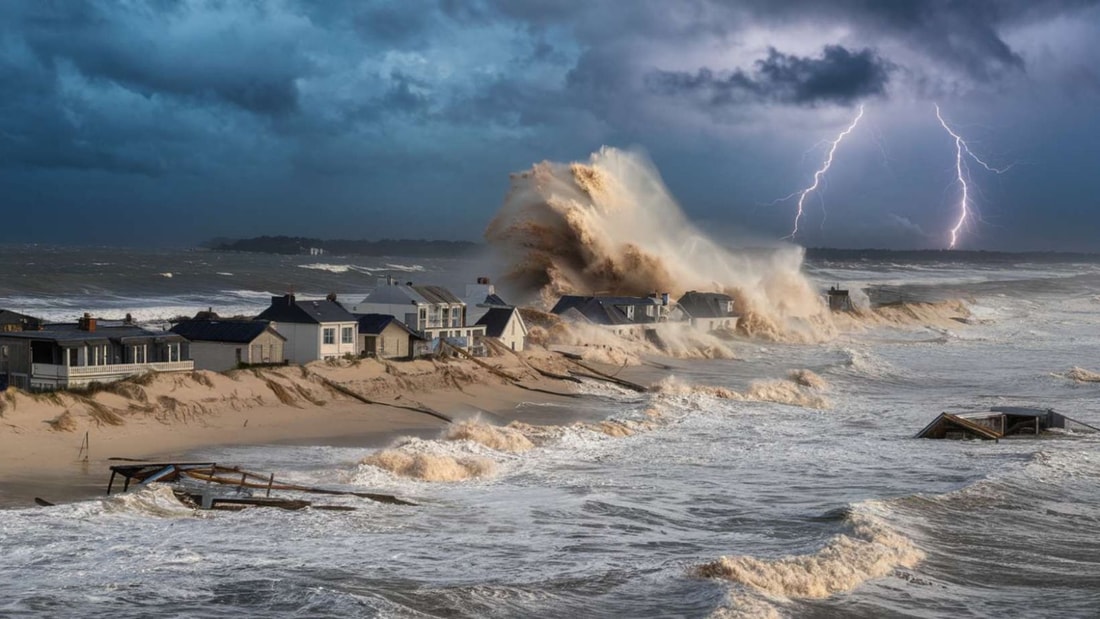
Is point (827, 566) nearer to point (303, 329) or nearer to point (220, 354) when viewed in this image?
point (220, 354)

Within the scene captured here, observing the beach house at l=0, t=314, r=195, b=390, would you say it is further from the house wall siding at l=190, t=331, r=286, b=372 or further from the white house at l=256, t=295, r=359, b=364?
the white house at l=256, t=295, r=359, b=364

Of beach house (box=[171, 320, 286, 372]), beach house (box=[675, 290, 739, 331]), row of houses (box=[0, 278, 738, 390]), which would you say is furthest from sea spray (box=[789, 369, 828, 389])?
beach house (box=[675, 290, 739, 331])

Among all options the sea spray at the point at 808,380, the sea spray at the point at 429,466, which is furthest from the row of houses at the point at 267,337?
the sea spray at the point at 808,380

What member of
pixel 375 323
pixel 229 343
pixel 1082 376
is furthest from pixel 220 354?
pixel 1082 376

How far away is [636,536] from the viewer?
1723 cm

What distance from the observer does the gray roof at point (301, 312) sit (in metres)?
33.4

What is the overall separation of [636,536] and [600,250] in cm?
4875

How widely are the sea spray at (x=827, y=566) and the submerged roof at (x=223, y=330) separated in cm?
1909

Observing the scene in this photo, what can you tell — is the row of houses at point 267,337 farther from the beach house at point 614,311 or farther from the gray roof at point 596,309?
the gray roof at point 596,309

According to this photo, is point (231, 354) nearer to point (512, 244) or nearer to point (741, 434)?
point (741, 434)

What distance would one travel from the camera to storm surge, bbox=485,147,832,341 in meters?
65.1

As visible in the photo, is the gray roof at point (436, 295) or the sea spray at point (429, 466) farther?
the gray roof at point (436, 295)

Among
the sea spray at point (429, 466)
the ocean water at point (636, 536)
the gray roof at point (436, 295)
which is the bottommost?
the ocean water at point (636, 536)

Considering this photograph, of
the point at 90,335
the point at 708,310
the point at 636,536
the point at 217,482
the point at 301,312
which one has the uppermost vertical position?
the point at 301,312
